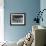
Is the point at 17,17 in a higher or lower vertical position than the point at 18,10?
lower

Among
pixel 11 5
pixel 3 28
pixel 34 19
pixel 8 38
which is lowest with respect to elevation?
pixel 8 38

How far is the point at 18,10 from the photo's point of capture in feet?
18.5

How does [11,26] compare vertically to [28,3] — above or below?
below

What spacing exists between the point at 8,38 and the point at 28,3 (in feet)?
5.36

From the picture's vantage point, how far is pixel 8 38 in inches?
222

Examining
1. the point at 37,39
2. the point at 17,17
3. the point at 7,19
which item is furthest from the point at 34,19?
the point at 37,39

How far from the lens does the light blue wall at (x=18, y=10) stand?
5.63 metres

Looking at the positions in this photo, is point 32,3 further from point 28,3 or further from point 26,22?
point 26,22

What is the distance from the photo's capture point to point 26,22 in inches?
223

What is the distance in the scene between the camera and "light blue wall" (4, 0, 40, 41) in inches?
222

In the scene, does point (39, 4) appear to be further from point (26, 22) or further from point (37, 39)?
point (37, 39)

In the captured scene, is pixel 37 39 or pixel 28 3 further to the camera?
pixel 28 3

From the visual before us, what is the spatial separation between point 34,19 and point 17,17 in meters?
0.69

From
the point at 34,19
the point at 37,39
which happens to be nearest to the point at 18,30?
the point at 34,19
